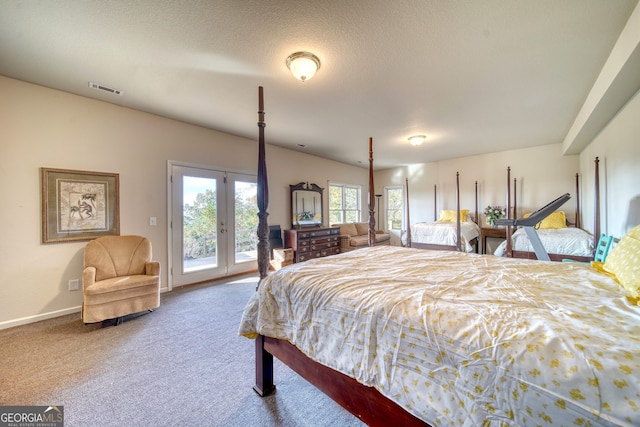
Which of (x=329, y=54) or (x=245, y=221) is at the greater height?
(x=329, y=54)

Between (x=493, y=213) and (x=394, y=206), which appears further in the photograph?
(x=394, y=206)

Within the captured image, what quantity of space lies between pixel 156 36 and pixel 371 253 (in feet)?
8.59

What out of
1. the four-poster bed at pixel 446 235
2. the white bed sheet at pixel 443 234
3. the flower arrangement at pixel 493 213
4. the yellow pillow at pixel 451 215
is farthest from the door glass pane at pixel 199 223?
the flower arrangement at pixel 493 213

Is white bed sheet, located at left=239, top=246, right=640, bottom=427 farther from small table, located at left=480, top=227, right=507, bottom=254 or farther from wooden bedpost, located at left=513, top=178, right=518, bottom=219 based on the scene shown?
wooden bedpost, located at left=513, top=178, right=518, bottom=219

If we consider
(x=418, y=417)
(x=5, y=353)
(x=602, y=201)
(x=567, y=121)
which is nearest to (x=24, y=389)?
(x=5, y=353)

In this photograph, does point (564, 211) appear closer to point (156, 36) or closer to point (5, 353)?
point (156, 36)

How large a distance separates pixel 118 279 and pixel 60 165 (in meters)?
1.57

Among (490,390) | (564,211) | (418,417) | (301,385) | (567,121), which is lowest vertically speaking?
(301,385)

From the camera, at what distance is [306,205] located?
593 centimetres

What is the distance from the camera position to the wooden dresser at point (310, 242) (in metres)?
5.14

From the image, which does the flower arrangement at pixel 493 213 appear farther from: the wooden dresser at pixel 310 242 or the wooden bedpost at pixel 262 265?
the wooden bedpost at pixel 262 265

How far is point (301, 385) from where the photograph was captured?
5.78ft

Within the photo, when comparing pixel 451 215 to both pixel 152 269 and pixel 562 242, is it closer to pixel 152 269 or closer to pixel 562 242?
pixel 562 242

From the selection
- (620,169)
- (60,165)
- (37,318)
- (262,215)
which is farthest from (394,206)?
(37,318)
